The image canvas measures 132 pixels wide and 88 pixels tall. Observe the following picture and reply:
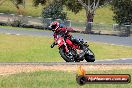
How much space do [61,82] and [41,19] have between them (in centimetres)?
3976

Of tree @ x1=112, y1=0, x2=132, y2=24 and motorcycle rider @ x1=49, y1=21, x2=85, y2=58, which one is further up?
motorcycle rider @ x1=49, y1=21, x2=85, y2=58

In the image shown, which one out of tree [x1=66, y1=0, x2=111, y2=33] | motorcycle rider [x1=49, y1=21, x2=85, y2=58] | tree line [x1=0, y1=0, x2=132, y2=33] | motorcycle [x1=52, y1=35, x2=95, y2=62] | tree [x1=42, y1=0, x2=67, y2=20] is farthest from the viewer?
tree [x1=42, y1=0, x2=67, y2=20]

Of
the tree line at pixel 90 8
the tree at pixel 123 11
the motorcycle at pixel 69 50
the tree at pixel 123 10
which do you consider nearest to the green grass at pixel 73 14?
the tree line at pixel 90 8

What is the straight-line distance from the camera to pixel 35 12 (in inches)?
2702

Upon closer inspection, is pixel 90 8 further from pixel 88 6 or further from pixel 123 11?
pixel 123 11

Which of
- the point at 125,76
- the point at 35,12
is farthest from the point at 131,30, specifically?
the point at 125,76

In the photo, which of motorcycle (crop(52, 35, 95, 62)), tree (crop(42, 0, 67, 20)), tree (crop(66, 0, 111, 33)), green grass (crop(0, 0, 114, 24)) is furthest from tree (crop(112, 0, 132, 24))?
motorcycle (crop(52, 35, 95, 62))

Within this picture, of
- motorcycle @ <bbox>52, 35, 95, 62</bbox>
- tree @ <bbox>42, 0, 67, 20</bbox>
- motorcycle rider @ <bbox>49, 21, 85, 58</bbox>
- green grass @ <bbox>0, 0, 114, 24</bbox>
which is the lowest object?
green grass @ <bbox>0, 0, 114, 24</bbox>

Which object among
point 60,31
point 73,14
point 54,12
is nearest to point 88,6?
point 54,12

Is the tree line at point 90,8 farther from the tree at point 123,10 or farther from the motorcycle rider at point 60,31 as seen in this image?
the motorcycle rider at point 60,31

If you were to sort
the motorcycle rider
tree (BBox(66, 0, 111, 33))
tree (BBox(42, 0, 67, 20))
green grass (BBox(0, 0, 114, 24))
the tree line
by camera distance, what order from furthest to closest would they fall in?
green grass (BBox(0, 0, 114, 24)) → tree (BBox(42, 0, 67, 20)) → the tree line → tree (BBox(66, 0, 111, 33)) → the motorcycle rider

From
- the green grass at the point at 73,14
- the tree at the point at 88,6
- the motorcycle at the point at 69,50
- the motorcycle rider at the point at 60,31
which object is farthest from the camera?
the green grass at the point at 73,14

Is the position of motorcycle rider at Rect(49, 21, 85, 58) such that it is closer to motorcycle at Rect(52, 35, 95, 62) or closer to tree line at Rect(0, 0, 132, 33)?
motorcycle at Rect(52, 35, 95, 62)

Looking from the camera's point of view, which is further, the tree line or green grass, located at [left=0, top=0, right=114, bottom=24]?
green grass, located at [left=0, top=0, right=114, bottom=24]
